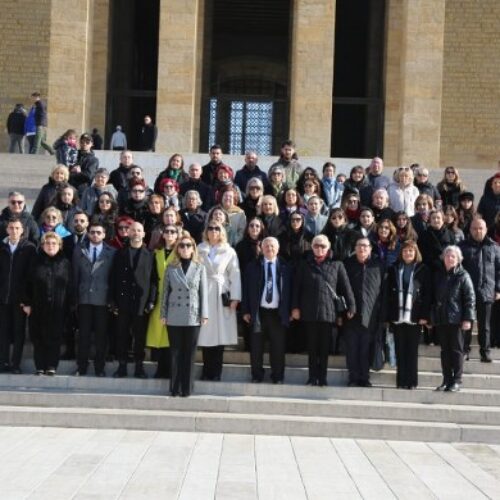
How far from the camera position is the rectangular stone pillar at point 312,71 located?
20.3 meters

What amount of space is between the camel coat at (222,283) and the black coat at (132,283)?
0.62 metres

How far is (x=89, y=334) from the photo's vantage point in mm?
11195

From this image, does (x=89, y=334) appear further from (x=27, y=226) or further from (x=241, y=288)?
(x=241, y=288)

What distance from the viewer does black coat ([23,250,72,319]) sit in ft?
36.4

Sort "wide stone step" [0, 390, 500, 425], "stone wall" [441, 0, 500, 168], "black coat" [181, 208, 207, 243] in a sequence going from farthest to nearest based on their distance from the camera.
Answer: "stone wall" [441, 0, 500, 168]
"black coat" [181, 208, 207, 243]
"wide stone step" [0, 390, 500, 425]

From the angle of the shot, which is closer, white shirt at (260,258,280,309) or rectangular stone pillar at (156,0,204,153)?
white shirt at (260,258,280,309)

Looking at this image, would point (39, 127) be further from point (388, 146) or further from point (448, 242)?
point (448, 242)

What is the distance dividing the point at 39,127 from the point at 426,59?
8022 millimetres

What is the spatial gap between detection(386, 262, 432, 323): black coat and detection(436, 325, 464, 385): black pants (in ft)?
0.90

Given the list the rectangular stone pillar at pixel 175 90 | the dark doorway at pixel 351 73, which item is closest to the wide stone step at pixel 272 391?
the rectangular stone pillar at pixel 175 90

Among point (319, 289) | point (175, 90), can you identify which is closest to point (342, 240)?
point (319, 289)

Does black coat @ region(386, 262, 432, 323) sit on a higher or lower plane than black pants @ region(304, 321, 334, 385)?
higher

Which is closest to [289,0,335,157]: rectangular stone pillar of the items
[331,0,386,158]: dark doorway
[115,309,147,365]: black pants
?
[331,0,386,158]: dark doorway

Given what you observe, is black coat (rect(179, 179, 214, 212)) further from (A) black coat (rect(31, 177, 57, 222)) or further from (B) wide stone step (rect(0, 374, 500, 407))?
(B) wide stone step (rect(0, 374, 500, 407))
